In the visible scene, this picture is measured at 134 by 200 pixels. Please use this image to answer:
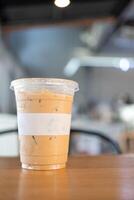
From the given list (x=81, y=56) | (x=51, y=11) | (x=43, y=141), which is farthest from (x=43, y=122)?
(x=81, y=56)

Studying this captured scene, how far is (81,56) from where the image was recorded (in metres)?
8.17

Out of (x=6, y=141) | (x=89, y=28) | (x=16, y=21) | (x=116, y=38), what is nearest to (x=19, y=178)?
(x=6, y=141)

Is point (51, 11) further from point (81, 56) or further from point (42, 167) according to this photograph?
point (42, 167)

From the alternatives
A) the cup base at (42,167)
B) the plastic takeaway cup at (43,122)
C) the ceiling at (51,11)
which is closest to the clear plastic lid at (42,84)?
the plastic takeaway cup at (43,122)

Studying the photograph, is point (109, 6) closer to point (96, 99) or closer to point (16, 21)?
point (16, 21)

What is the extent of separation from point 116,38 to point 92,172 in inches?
249

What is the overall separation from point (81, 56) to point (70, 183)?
766 cm

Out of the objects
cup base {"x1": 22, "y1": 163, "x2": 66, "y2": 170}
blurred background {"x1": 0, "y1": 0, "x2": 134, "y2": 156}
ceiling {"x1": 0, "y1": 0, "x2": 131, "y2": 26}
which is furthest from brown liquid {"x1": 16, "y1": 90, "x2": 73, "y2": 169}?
ceiling {"x1": 0, "y1": 0, "x2": 131, "y2": 26}

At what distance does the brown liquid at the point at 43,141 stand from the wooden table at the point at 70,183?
1.0 inches

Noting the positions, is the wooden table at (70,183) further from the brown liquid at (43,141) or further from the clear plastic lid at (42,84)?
the clear plastic lid at (42,84)

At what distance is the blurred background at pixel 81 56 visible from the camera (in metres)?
4.31

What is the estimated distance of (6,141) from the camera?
2.01 metres

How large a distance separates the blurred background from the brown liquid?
0.42 metres

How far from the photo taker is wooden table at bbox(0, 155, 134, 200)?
512 mm
